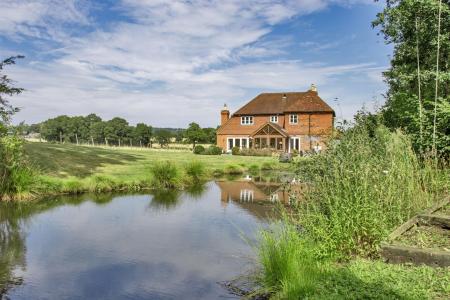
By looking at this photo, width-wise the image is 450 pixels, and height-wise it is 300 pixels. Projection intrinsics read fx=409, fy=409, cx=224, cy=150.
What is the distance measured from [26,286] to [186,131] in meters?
58.0

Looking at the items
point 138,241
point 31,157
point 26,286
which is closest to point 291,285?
point 26,286

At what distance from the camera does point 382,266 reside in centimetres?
547

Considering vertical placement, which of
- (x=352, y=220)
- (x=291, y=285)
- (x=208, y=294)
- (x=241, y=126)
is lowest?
(x=208, y=294)

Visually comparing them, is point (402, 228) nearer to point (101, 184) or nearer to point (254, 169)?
point (101, 184)

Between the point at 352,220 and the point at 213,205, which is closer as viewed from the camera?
the point at 352,220

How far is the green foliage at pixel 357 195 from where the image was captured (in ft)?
22.0

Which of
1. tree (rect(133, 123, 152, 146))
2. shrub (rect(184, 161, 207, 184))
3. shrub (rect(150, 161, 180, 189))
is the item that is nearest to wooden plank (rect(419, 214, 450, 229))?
shrub (rect(150, 161, 180, 189))

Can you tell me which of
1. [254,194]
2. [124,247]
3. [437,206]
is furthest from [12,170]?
[437,206]

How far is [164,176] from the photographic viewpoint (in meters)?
20.0

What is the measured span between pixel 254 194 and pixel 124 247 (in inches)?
380

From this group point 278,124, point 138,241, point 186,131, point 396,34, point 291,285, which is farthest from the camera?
point 186,131

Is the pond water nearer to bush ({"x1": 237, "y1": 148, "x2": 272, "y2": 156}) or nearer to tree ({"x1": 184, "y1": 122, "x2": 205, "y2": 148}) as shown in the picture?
bush ({"x1": 237, "y1": 148, "x2": 272, "y2": 156})

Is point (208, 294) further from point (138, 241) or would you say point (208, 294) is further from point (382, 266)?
point (138, 241)

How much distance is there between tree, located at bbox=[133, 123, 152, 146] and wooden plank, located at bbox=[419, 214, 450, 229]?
7146cm
